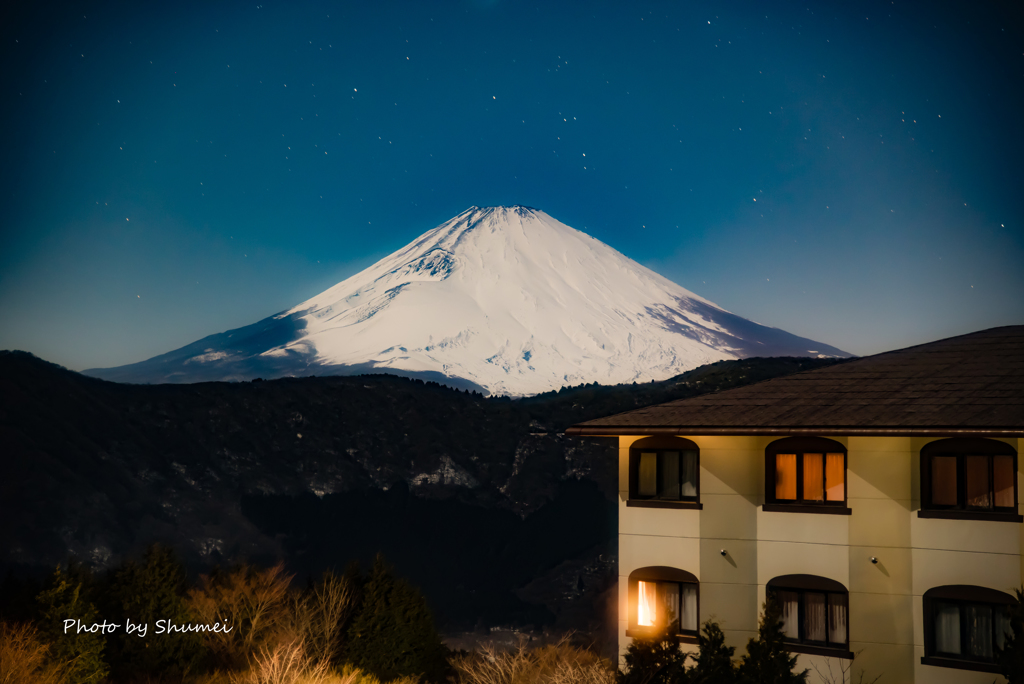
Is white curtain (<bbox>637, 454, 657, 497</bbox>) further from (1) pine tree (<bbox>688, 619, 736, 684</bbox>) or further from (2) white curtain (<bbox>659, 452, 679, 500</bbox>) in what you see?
(1) pine tree (<bbox>688, 619, 736, 684</bbox>)

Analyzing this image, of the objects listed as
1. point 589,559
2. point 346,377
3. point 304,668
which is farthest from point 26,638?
point 346,377

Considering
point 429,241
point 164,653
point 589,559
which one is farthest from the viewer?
point 429,241

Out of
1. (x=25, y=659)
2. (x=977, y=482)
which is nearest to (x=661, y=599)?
(x=977, y=482)

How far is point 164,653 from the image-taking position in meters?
26.0

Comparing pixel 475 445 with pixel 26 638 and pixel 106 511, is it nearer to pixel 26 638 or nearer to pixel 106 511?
pixel 106 511

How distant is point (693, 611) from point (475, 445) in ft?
312

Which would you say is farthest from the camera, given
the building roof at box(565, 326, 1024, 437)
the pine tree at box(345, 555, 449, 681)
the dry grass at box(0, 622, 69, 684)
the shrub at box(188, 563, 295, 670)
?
the shrub at box(188, 563, 295, 670)

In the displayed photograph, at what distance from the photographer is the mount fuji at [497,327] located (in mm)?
148125

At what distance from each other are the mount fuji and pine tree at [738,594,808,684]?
4776 inches

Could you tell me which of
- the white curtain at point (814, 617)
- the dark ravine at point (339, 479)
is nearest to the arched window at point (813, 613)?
the white curtain at point (814, 617)

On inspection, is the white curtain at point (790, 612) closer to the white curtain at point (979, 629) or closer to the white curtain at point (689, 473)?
the white curtain at point (689, 473)

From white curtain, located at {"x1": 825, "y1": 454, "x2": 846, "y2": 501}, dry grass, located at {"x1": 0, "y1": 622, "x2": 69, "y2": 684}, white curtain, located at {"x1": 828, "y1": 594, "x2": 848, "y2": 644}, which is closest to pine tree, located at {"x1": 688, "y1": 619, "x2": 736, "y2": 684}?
white curtain, located at {"x1": 828, "y1": 594, "x2": 848, "y2": 644}

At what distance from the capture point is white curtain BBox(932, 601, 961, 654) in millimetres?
17484

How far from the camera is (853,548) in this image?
18.4 m
